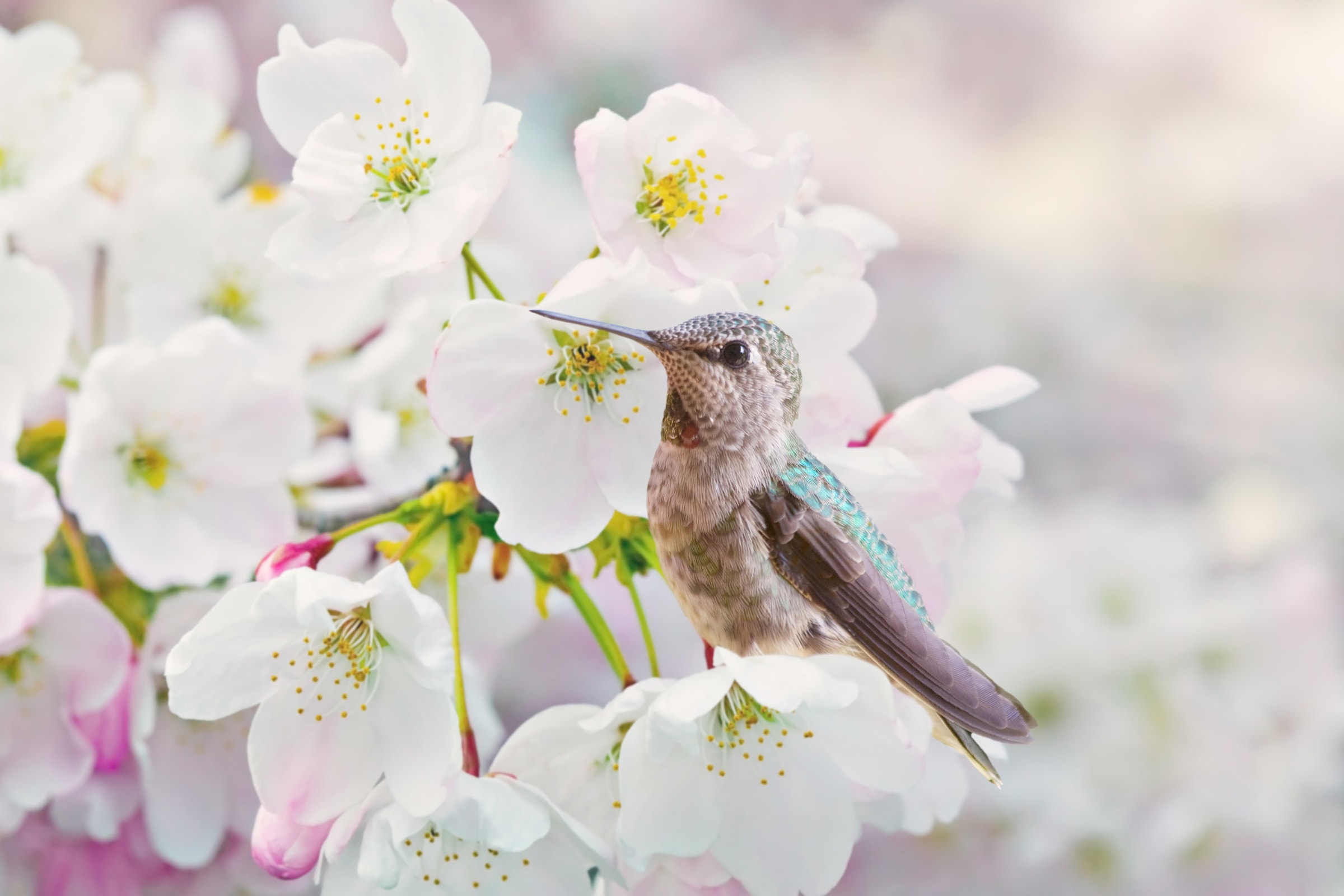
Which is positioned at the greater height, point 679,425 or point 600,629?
point 679,425

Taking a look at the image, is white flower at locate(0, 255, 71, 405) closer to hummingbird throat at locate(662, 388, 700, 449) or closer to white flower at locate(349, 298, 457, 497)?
white flower at locate(349, 298, 457, 497)

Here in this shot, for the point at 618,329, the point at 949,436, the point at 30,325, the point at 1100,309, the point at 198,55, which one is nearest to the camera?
the point at 618,329

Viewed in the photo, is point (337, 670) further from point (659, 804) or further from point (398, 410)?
point (398, 410)

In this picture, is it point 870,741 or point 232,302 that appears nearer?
point 870,741

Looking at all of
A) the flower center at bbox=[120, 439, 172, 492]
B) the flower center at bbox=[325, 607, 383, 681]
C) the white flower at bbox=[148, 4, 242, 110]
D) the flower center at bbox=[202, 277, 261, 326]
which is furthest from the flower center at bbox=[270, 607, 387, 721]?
the white flower at bbox=[148, 4, 242, 110]

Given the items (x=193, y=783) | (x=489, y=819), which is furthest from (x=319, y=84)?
(x=193, y=783)

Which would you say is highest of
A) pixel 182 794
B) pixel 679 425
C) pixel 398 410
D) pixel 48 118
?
pixel 679 425
